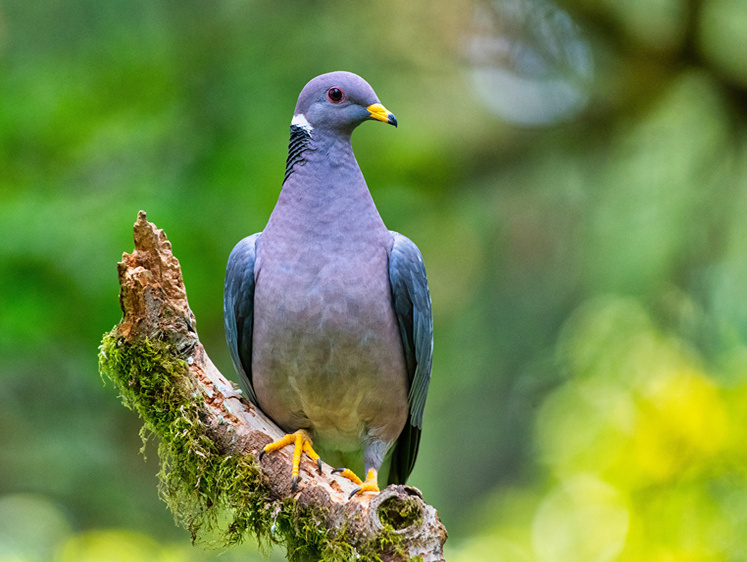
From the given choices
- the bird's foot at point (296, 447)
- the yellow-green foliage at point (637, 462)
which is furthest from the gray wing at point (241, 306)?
the yellow-green foliage at point (637, 462)

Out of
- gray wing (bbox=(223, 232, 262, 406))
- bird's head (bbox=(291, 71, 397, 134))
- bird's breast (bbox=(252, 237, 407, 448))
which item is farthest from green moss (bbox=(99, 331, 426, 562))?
bird's head (bbox=(291, 71, 397, 134))

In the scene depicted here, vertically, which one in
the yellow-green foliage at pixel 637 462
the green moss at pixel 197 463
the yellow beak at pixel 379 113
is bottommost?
the green moss at pixel 197 463

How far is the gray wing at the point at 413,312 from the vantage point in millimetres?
4160

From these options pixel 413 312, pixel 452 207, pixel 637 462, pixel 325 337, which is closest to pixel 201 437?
pixel 325 337

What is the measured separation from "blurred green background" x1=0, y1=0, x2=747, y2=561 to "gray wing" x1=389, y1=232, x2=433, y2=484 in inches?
75.0

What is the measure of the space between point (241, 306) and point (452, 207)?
14.0 ft

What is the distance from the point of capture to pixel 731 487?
5.29 meters

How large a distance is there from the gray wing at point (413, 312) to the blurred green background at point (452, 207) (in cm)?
191

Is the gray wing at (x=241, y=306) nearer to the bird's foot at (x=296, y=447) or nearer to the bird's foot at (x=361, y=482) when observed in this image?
the bird's foot at (x=296, y=447)

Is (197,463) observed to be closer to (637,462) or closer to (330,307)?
(330,307)

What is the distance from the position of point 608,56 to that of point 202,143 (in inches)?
146

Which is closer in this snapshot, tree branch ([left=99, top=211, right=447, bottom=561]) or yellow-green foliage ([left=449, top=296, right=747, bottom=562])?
tree branch ([left=99, top=211, right=447, bottom=561])

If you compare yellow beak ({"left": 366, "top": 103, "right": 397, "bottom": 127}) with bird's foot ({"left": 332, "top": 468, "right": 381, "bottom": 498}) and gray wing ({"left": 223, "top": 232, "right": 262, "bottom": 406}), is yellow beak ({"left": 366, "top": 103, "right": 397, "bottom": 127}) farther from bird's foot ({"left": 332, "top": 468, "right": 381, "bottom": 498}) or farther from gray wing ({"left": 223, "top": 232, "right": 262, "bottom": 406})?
bird's foot ({"left": 332, "top": 468, "right": 381, "bottom": 498})

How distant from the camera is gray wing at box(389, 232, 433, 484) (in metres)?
4.16
